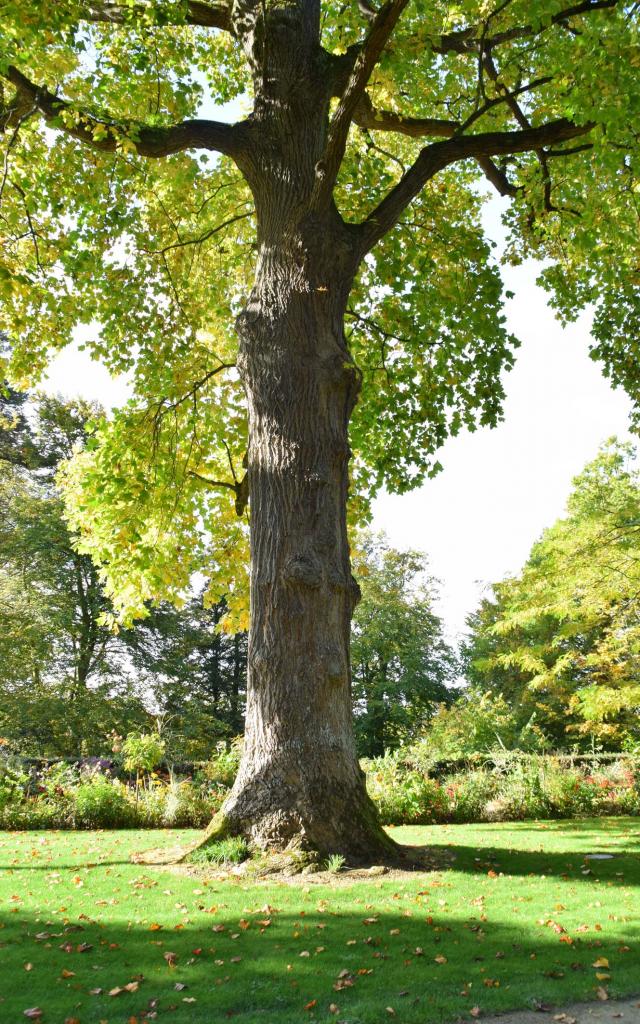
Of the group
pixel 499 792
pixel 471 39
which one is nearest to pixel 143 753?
pixel 499 792

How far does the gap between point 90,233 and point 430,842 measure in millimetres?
9483

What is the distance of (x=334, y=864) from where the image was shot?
21.0 ft

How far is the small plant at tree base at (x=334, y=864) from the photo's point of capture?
6.39 metres

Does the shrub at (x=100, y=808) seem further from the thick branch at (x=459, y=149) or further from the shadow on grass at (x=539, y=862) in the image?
the thick branch at (x=459, y=149)

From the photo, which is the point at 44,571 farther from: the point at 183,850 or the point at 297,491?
the point at 297,491

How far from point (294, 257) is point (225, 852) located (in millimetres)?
5884

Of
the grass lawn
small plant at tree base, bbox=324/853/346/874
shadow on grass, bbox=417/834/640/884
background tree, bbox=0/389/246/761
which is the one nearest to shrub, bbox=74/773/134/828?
the grass lawn

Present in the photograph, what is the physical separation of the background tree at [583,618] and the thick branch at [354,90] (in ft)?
28.4

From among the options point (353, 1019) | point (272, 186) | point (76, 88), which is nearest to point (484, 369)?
point (272, 186)

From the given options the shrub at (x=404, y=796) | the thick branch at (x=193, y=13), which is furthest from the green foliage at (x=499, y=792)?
the thick branch at (x=193, y=13)

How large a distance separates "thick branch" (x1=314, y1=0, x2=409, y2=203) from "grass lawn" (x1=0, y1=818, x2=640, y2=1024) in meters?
6.78

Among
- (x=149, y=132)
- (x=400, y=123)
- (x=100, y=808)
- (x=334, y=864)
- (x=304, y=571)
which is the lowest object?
(x=334, y=864)

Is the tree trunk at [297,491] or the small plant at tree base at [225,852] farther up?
the tree trunk at [297,491]

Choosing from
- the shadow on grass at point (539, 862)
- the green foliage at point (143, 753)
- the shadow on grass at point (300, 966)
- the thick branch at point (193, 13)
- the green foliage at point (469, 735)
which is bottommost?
the shadow on grass at point (300, 966)
